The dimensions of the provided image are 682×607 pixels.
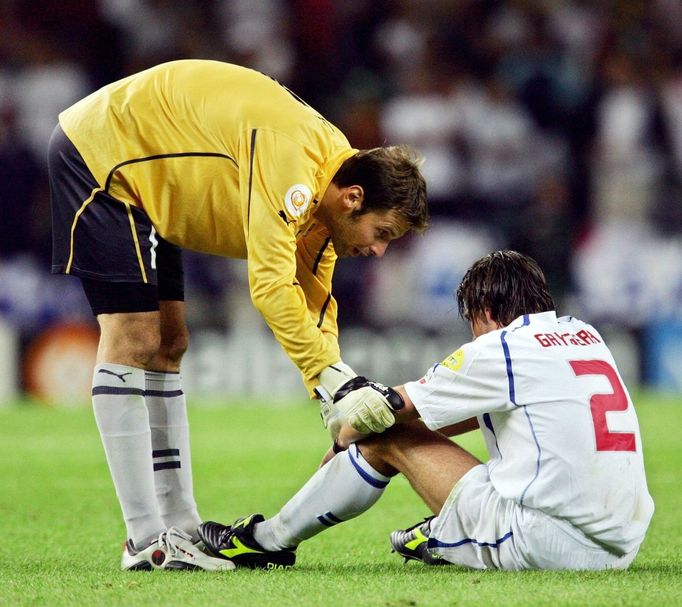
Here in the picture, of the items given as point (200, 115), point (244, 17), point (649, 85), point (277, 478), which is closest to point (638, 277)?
point (649, 85)

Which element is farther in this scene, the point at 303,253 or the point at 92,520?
the point at 92,520

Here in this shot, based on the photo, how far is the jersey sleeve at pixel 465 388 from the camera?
360 cm

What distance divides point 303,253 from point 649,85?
9.76 metres

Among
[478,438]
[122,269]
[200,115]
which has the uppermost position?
[200,115]

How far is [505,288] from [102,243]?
4.41ft

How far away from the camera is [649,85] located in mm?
13422

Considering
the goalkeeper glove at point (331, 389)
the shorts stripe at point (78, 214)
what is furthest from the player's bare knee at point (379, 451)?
the shorts stripe at point (78, 214)

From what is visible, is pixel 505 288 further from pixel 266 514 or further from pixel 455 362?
pixel 266 514

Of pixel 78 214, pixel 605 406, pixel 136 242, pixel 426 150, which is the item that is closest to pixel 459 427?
pixel 605 406

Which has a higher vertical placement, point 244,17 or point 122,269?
point 244,17

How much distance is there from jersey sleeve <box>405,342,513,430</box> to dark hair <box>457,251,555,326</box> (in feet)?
0.68

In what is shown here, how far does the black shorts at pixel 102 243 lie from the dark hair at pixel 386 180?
686 millimetres

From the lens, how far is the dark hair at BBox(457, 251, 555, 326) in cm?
377

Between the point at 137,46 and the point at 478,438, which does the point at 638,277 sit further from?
the point at 137,46
